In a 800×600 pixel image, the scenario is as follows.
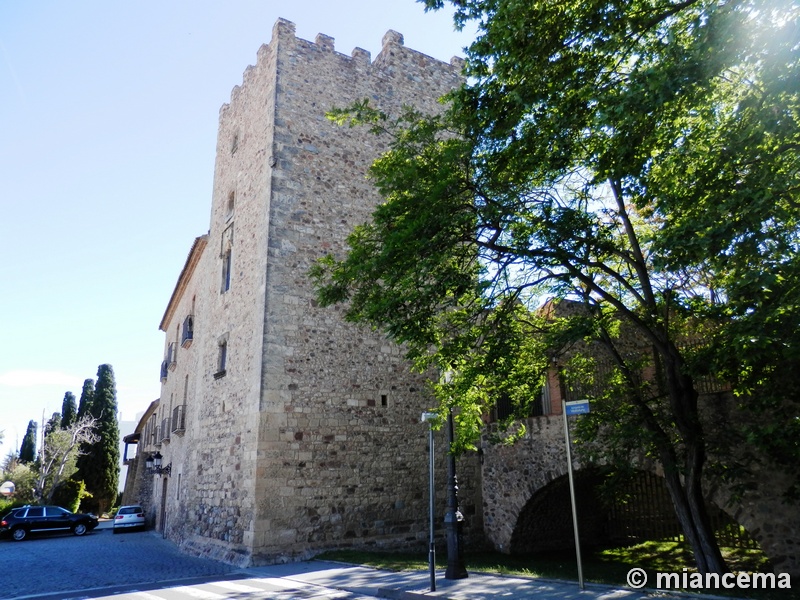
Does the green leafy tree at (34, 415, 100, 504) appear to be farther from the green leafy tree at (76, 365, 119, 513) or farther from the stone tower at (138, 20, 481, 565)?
the stone tower at (138, 20, 481, 565)

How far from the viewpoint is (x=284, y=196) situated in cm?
1502

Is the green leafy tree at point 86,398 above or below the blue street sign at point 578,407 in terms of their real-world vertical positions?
above

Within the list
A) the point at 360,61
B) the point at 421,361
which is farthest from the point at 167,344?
the point at 421,361

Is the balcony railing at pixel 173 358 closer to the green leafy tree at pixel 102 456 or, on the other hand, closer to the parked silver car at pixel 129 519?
the parked silver car at pixel 129 519

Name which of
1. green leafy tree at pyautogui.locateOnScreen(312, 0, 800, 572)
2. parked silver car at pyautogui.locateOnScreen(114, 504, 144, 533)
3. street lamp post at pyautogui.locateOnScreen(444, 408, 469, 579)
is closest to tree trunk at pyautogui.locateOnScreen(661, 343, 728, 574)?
green leafy tree at pyautogui.locateOnScreen(312, 0, 800, 572)

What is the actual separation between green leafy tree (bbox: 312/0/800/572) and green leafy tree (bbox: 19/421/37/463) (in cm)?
5368

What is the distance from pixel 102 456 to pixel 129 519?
51.9ft

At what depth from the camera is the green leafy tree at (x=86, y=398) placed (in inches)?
1640

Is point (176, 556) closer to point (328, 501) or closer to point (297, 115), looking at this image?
point (328, 501)

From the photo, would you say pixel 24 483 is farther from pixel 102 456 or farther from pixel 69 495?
pixel 102 456

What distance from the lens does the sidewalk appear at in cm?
798

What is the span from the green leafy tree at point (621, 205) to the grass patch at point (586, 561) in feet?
7.38

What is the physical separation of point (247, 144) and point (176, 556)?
1127 cm

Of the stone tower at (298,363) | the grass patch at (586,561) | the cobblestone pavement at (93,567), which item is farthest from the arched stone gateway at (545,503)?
the cobblestone pavement at (93,567)
